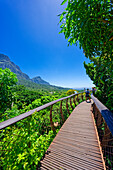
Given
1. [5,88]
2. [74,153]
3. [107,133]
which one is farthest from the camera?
[5,88]

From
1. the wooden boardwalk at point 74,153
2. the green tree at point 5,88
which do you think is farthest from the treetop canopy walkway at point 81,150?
the green tree at point 5,88

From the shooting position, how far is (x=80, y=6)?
62.5 inches

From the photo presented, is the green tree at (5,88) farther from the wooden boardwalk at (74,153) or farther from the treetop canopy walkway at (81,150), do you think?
→ the wooden boardwalk at (74,153)

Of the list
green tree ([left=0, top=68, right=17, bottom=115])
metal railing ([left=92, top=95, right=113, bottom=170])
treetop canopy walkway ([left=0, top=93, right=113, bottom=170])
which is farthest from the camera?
green tree ([left=0, top=68, right=17, bottom=115])

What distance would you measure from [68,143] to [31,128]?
161cm

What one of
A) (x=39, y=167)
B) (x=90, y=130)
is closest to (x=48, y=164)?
(x=39, y=167)

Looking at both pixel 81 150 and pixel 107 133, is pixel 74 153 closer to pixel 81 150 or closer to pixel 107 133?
pixel 81 150

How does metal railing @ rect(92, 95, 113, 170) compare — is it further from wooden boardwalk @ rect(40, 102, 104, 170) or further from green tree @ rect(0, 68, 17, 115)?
green tree @ rect(0, 68, 17, 115)

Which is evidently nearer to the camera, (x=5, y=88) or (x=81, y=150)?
(x=81, y=150)

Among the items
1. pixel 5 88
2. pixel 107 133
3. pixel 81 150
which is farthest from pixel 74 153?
pixel 5 88

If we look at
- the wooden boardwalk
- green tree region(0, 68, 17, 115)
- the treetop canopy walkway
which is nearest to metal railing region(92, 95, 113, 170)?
the treetop canopy walkway

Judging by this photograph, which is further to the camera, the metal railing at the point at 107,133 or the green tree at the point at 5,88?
the green tree at the point at 5,88

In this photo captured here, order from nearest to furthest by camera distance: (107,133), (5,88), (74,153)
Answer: (107,133) → (74,153) → (5,88)

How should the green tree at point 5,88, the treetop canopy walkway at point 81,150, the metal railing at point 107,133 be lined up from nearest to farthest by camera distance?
the metal railing at point 107,133 < the treetop canopy walkway at point 81,150 < the green tree at point 5,88
